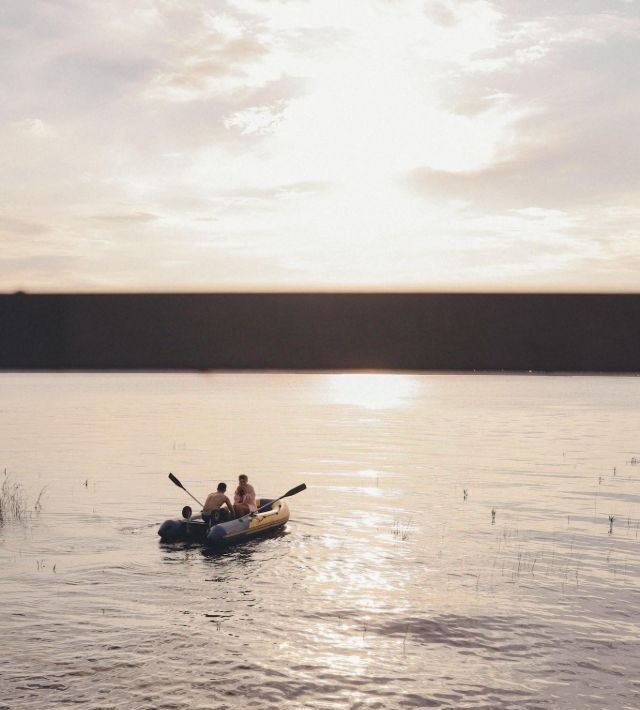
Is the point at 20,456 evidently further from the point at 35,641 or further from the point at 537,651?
the point at 537,651

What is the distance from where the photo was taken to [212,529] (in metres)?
20.0

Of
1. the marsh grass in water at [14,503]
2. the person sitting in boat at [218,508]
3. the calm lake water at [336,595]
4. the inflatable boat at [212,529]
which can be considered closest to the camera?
the calm lake water at [336,595]

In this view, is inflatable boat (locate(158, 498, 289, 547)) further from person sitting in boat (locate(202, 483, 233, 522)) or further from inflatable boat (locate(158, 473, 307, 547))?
person sitting in boat (locate(202, 483, 233, 522))

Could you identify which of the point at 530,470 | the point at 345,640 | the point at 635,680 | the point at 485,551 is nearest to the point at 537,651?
the point at 635,680

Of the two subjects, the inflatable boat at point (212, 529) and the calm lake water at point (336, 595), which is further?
the inflatable boat at point (212, 529)

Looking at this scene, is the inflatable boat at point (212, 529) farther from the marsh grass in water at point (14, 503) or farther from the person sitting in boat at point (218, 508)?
the marsh grass in water at point (14, 503)

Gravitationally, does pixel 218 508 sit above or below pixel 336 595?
above

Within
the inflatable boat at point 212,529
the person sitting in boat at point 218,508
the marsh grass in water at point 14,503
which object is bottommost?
the marsh grass in water at point 14,503

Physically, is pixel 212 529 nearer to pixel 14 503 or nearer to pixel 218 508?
pixel 218 508

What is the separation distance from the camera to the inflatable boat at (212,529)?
2003 centimetres

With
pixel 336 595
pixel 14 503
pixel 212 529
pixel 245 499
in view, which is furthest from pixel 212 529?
pixel 14 503

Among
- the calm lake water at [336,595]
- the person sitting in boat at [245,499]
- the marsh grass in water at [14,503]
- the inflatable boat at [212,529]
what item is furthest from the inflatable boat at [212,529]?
the marsh grass in water at [14,503]

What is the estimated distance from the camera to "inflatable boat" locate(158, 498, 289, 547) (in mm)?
20031

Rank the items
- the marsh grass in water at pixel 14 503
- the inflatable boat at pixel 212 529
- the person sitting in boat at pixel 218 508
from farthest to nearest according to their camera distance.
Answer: the marsh grass in water at pixel 14 503 < the person sitting in boat at pixel 218 508 < the inflatable boat at pixel 212 529
